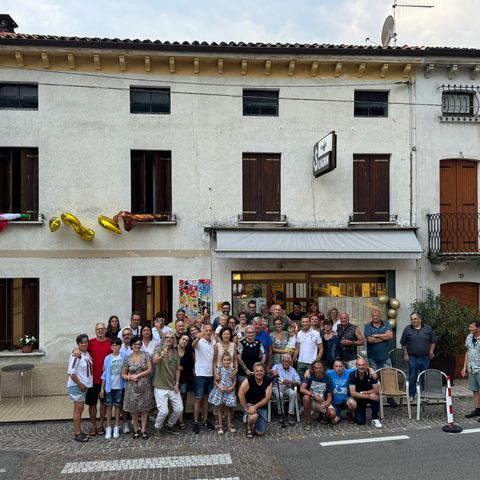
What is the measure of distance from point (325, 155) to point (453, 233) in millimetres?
4103

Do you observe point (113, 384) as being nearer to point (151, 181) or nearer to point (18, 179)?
point (151, 181)

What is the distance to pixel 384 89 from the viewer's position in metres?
11.9

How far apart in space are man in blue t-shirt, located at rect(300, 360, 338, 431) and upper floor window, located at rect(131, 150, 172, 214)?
5319mm

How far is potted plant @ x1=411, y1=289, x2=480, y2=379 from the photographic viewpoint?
10.7m

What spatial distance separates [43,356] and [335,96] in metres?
9.48

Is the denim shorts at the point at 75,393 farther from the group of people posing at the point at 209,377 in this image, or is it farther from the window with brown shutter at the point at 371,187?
the window with brown shutter at the point at 371,187

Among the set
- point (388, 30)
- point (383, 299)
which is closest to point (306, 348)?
point (383, 299)

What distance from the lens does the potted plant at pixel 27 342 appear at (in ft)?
35.0

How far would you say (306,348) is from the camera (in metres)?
8.98

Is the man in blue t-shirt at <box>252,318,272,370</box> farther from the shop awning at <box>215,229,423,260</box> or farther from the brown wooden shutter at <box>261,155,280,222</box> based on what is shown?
the brown wooden shutter at <box>261,155,280,222</box>

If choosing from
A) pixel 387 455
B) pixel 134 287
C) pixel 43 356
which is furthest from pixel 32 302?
pixel 387 455

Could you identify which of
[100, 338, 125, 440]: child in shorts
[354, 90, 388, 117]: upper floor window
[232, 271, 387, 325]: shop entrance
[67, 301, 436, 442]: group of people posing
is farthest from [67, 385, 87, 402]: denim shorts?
[354, 90, 388, 117]: upper floor window

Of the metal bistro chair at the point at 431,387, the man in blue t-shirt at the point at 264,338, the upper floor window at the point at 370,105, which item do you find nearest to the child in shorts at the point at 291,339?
the man in blue t-shirt at the point at 264,338

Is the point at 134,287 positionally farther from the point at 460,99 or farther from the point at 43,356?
the point at 460,99
